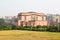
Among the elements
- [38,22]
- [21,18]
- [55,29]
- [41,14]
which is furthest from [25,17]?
[55,29]

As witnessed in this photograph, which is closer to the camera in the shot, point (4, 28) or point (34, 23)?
point (4, 28)

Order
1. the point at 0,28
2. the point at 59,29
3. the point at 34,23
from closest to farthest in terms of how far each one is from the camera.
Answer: the point at 59,29 → the point at 0,28 → the point at 34,23

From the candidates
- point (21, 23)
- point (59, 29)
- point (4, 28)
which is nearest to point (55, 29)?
point (59, 29)

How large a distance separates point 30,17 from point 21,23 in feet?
38.0

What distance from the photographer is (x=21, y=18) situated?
287 feet

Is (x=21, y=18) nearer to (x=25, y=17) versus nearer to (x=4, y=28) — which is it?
(x=25, y=17)

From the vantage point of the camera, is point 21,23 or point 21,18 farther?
point 21,18

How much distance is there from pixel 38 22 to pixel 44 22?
2.35 m

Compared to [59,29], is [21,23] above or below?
below

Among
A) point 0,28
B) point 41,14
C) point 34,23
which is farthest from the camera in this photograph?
point 41,14

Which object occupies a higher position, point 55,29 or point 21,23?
point 55,29

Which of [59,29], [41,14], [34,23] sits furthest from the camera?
[41,14]

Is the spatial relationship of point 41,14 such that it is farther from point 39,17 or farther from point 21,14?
point 21,14

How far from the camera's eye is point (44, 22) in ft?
243
